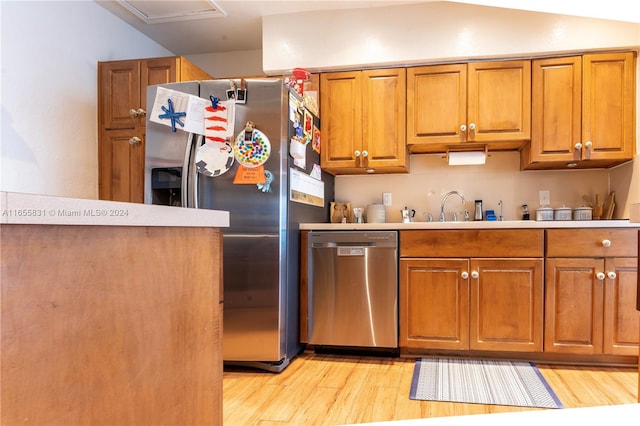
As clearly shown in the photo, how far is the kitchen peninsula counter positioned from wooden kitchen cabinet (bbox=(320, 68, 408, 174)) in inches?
83.2

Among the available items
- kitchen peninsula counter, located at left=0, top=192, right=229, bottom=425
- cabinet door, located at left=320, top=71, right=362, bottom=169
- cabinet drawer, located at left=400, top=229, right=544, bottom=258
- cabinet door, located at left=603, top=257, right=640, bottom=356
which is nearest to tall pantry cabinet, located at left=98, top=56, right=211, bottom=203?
cabinet door, located at left=320, top=71, right=362, bottom=169

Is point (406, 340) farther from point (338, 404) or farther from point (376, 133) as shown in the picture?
point (376, 133)

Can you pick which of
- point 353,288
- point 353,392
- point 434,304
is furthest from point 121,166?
point 434,304

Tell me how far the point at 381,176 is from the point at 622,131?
1.62m

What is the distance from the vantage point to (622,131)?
8.69ft

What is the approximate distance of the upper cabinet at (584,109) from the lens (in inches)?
104

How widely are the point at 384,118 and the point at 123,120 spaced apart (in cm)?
A: 195

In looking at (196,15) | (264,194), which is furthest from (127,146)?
(264,194)

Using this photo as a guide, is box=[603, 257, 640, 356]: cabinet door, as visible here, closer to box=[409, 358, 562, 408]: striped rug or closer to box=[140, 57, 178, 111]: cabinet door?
box=[409, 358, 562, 408]: striped rug

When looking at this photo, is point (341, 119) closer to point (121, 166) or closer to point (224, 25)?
point (224, 25)

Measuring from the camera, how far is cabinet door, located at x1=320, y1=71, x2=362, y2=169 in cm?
298

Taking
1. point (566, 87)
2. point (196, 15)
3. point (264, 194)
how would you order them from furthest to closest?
point (196, 15), point (566, 87), point (264, 194)

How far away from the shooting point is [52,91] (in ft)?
8.82

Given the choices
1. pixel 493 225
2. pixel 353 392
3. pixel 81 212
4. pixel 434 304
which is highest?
pixel 81 212
